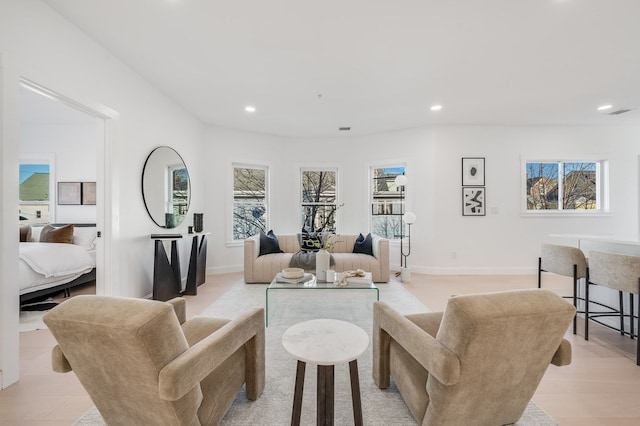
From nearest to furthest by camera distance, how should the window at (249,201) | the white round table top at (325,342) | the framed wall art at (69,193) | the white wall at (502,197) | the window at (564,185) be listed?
the white round table top at (325,342) → the framed wall art at (69,193) → the white wall at (502,197) → the window at (564,185) → the window at (249,201)

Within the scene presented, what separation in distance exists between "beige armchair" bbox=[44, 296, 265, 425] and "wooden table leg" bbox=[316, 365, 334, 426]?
49 cm

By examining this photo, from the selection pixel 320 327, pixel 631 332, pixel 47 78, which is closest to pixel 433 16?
pixel 320 327

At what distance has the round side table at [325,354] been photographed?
53.4 inches

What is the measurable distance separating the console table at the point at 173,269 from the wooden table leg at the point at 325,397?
9.19 ft

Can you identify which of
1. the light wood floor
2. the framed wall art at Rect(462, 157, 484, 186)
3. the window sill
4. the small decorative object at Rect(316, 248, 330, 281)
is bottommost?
the light wood floor

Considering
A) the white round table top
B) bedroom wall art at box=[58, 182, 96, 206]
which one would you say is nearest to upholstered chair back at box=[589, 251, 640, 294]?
the white round table top

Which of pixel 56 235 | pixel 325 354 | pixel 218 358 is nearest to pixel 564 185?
pixel 325 354

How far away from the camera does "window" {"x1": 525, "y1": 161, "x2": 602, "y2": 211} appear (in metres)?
5.17

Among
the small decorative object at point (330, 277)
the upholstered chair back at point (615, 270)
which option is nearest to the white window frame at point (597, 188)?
the upholstered chair back at point (615, 270)

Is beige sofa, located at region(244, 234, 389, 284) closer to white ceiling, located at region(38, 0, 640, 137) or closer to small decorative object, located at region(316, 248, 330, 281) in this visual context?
small decorative object, located at region(316, 248, 330, 281)

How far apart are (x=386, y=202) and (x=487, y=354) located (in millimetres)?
4618

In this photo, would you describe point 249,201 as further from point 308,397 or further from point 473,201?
point 308,397

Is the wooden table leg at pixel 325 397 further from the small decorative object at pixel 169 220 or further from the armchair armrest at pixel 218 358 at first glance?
the small decorative object at pixel 169 220

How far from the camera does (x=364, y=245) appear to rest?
4.91 meters
